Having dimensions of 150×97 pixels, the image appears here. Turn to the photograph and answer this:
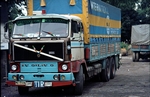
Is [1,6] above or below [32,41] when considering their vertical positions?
above

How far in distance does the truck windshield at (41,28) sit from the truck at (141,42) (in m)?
18.6

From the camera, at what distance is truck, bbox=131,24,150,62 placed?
27594mm

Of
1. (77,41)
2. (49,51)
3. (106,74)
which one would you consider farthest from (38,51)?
(106,74)

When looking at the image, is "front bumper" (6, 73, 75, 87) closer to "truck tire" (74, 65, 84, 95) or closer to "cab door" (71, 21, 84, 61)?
"truck tire" (74, 65, 84, 95)

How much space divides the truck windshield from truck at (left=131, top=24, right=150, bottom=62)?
18610mm

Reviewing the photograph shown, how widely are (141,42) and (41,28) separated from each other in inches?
752

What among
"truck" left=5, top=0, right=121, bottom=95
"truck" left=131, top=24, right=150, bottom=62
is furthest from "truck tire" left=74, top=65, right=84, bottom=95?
"truck" left=131, top=24, right=150, bottom=62

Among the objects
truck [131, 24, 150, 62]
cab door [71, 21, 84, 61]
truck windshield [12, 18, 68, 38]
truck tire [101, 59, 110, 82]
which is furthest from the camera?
truck [131, 24, 150, 62]

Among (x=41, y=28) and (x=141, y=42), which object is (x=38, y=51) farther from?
(x=141, y=42)

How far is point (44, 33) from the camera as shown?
978cm

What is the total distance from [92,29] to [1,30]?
3.39 meters

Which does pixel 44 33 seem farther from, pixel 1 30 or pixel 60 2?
pixel 1 30

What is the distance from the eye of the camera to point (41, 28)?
990cm

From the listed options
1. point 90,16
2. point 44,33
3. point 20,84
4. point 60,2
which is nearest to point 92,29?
point 90,16
